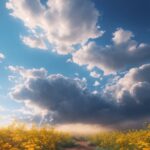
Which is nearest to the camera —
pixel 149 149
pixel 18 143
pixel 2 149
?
pixel 149 149

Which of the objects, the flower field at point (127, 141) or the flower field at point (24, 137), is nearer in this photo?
the flower field at point (24, 137)

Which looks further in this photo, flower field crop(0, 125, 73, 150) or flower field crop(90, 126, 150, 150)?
flower field crop(90, 126, 150, 150)

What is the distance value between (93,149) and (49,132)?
15.9 feet

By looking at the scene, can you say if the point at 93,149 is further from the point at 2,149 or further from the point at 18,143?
the point at 2,149

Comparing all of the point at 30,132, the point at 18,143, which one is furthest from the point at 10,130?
the point at 18,143

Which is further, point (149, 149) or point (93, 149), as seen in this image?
point (93, 149)

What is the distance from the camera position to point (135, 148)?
21797 millimetres

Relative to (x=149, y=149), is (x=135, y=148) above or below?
above

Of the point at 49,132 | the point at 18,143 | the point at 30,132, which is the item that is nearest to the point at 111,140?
the point at 49,132

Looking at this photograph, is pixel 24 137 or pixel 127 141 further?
pixel 127 141

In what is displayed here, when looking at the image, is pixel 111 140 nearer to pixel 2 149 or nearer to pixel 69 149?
pixel 69 149

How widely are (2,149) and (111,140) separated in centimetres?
1610

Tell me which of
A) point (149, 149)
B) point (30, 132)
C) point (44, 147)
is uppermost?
point (30, 132)

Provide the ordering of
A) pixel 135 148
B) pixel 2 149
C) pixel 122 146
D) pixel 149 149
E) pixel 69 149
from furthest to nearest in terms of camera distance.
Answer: pixel 69 149
pixel 122 146
pixel 135 148
pixel 2 149
pixel 149 149
